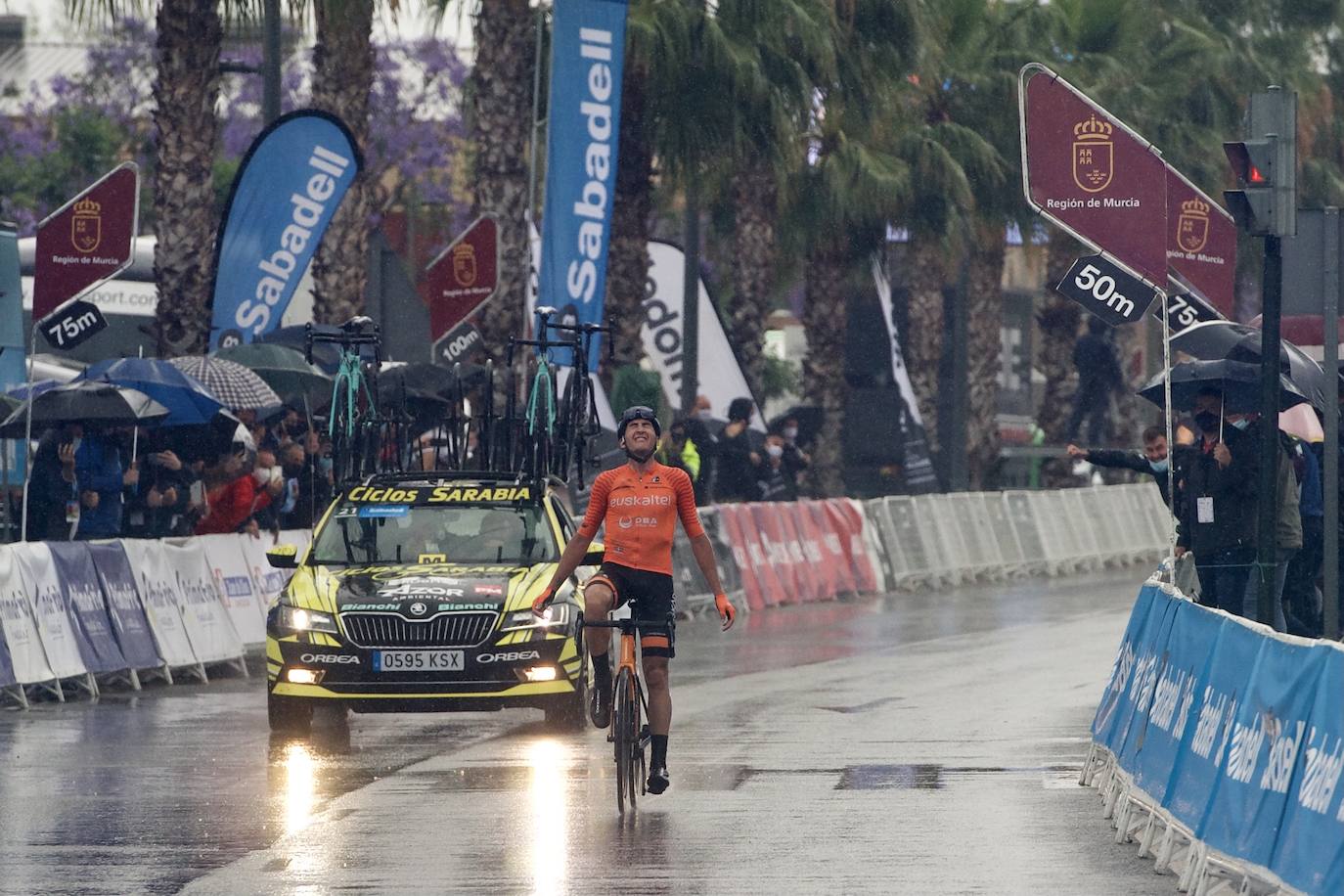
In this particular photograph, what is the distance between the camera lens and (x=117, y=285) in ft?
135

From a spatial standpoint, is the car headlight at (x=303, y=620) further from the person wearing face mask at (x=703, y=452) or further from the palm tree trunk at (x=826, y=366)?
the palm tree trunk at (x=826, y=366)

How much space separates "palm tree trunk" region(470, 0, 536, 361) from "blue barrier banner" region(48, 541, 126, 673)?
364 inches

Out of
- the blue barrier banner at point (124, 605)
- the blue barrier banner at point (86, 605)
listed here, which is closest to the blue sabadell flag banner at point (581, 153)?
the blue barrier banner at point (124, 605)

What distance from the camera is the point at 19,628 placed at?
1783 cm

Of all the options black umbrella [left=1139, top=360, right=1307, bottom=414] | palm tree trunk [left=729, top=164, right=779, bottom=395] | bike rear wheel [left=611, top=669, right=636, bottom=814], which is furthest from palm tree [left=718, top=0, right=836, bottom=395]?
bike rear wheel [left=611, top=669, right=636, bottom=814]

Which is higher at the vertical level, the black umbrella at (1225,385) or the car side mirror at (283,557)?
the black umbrella at (1225,385)

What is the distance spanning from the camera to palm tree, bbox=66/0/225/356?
25.1 metres

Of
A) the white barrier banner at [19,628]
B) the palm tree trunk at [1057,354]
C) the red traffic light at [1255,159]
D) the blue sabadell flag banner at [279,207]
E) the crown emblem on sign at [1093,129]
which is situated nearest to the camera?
the red traffic light at [1255,159]

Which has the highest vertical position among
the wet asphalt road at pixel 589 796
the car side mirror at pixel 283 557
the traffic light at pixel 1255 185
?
the traffic light at pixel 1255 185

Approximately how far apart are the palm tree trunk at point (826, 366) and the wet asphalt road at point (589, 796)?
17771 mm

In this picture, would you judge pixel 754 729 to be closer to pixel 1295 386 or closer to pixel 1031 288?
pixel 1295 386

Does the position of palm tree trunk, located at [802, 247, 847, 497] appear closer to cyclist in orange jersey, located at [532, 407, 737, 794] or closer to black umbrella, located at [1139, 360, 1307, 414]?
black umbrella, located at [1139, 360, 1307, 414]

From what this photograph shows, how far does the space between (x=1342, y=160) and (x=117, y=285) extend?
3150cm

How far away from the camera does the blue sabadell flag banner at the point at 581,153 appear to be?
2455 centimetres
